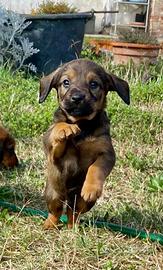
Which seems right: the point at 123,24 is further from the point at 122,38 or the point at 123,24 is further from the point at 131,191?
the point at 131,191

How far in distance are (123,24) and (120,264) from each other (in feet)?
38.3

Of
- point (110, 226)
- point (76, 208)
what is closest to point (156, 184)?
point (110, 226)

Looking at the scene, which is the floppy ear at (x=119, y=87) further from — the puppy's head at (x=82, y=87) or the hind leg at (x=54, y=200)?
the hind leg at (x=54, y=200)

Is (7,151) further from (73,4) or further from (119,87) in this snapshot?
(73,4)

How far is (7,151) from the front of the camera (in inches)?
208

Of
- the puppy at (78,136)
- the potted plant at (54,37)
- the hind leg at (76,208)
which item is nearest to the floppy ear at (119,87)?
the puppy at (78,136)

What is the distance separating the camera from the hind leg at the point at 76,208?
A: 379 centimetres

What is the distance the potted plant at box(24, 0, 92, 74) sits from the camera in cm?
929

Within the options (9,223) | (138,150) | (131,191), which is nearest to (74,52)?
(138,150)

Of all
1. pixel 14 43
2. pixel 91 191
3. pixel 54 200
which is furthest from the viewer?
pixel 14 43

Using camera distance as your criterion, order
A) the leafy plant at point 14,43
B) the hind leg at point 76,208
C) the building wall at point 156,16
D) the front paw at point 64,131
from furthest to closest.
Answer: the building wall at point 156,16 → the leafy plant at point 14,43 → the hind leg at point 76,208 → the front paw at point 64,131

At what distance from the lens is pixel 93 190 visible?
11.2 feet

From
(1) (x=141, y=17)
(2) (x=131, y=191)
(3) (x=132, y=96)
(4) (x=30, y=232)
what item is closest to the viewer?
(4) (x=30, y=232)

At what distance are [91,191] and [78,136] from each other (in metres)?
0.37
